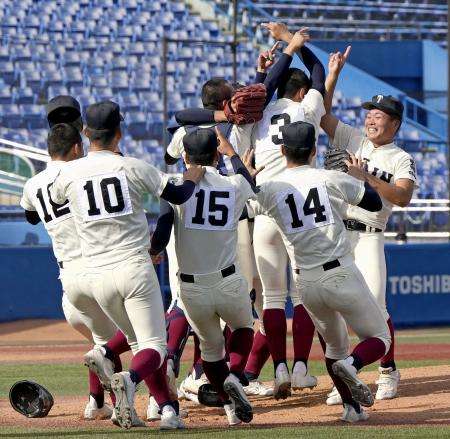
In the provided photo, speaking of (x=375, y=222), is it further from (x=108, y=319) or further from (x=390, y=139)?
(x=108, y=319)

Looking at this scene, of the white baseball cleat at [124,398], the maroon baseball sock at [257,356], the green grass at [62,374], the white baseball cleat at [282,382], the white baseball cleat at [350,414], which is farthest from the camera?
the green grass at [62,374]

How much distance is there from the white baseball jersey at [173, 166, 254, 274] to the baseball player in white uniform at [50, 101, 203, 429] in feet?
0.65

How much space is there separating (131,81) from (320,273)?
19.5 m

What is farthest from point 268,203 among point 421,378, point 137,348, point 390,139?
point 421,378

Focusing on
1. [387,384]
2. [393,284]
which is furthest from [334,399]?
[393,284]

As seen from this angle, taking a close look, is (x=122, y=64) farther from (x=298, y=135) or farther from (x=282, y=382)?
(x=298, y=135)

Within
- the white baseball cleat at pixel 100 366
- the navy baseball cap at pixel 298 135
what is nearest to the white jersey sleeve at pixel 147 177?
the navy baseball cap at pixel 298 135

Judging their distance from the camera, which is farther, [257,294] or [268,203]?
[257,294]

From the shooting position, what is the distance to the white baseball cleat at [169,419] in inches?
259

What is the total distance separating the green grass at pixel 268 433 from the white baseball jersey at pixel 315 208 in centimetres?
99

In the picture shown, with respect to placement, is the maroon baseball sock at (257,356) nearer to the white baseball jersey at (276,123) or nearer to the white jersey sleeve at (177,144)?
the white baseball jersey at (276,123)

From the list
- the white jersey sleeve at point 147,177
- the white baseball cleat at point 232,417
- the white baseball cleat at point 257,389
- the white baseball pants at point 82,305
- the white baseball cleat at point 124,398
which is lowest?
the white baseball cleat at point 257,389

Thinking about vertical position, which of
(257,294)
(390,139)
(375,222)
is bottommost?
(257,294)

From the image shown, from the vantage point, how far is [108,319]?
274 inches
